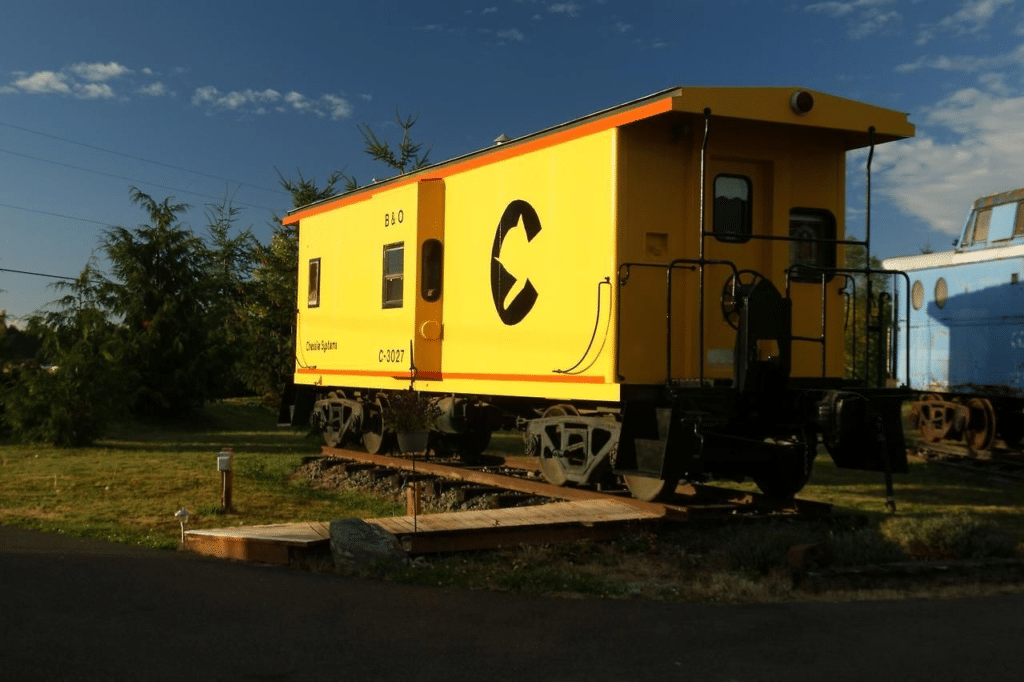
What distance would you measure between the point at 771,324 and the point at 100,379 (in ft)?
45.9

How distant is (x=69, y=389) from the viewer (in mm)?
18328

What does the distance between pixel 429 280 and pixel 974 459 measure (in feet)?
29.1

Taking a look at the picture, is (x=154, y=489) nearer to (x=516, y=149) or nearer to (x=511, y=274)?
(x=511, y=274)

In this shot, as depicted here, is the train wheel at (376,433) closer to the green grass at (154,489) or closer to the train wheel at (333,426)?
the train wheel at (333,426)

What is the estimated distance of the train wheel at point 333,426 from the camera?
1536 centimetres

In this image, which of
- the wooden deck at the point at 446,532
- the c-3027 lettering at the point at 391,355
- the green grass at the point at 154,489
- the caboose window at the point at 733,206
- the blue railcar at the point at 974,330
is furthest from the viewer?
the blue railcar at the point at 974,330

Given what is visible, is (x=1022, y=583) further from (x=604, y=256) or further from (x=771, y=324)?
(x=604, y=256)

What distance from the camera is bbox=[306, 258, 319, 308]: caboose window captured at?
15688 mm

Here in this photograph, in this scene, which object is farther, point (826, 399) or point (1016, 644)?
point (826, 399)

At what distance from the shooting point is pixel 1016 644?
5.37 m

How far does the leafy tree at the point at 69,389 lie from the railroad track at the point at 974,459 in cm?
1418

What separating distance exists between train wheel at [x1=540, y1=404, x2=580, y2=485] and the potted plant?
5.19 feet

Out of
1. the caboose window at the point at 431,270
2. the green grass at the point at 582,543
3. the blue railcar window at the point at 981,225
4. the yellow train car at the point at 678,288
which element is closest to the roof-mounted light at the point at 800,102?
the yellow train car at the point at 678,288

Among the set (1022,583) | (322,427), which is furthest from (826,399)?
(322,427)
